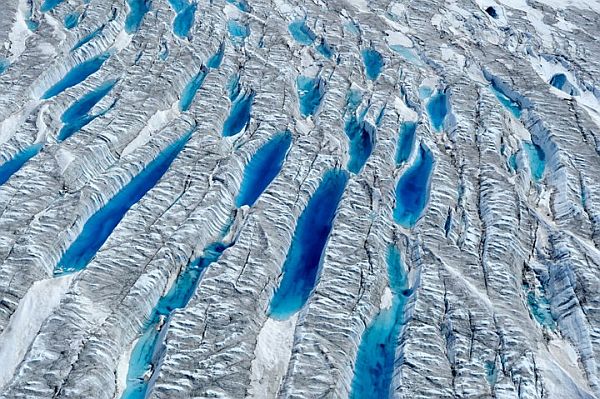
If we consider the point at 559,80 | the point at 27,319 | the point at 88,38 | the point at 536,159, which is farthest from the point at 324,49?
the point at 27,319

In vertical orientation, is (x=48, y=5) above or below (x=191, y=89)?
below

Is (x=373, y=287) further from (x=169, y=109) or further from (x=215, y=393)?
(x=169, y=109)

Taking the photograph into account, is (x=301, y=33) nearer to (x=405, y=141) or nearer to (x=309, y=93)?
(x=309, y=93)

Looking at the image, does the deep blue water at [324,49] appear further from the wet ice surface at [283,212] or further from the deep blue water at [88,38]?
the deep blue water at [88,38]

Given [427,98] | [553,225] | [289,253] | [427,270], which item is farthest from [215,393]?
[427,98]

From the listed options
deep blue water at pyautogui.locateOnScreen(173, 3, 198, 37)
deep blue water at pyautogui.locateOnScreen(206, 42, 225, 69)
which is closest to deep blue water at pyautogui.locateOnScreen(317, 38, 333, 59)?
deep blue water at pyautogui.locateOnScreen(206, 42, 225, 69)

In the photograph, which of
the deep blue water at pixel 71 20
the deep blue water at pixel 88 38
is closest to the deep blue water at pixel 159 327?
the deep blue water at pixel 88 38

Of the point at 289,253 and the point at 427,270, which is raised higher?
the point at 427,270
